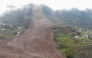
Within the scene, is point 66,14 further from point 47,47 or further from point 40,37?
point 47,47

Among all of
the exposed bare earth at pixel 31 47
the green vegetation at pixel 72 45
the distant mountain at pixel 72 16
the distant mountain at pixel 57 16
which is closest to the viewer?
the green vegetation at pixel 72 45

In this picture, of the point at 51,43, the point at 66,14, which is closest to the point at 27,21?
the point at 66,14

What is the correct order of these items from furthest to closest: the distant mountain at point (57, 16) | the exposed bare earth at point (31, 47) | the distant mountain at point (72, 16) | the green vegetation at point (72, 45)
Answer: the distant mountain at point (72, 16)
the distant mountain at point (57, 16)
the exposed bare earth at point (31, 47)
the green vegetation at point (72, 45)

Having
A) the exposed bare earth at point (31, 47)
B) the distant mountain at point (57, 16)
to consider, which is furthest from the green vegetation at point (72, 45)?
the distant mountain at point (57, 16)

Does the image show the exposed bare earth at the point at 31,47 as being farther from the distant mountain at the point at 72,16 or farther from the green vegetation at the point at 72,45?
the distant mountain at the point at 72,16

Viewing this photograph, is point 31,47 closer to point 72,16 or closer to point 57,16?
point 57,16

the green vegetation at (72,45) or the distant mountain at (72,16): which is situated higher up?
the distant mountain at (72,16)

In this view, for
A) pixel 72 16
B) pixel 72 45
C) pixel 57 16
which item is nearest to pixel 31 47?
pixel 72 45

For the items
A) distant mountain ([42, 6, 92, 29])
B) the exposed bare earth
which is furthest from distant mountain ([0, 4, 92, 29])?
the exposed bare earth
